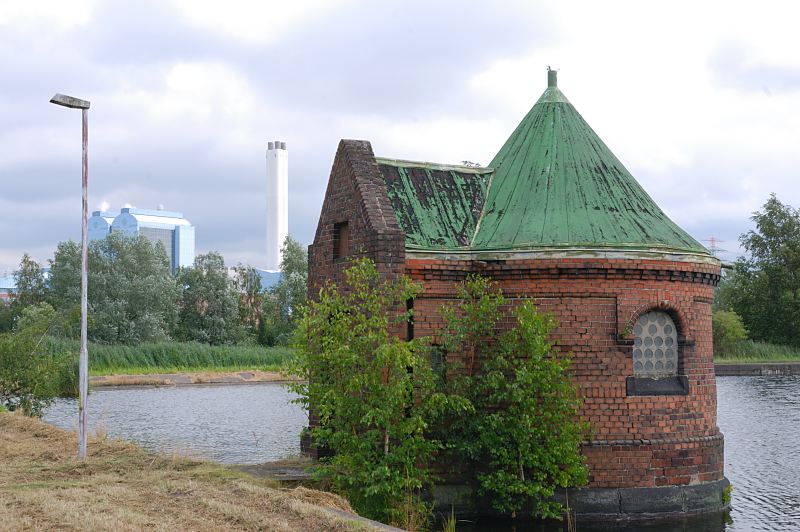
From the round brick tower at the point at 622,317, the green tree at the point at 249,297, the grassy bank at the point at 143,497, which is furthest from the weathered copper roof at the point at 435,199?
the green tree at the point at 249,297

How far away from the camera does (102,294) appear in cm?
6538

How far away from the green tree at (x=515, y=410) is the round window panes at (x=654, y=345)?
139cm

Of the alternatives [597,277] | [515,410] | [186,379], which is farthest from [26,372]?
[186,379]

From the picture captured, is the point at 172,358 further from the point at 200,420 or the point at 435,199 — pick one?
the point at 435,199

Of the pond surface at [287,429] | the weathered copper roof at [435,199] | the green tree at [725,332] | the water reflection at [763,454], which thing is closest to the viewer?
the weathered copper roof at [435,199]

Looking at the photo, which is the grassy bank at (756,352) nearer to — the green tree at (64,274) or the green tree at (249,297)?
the green tree at (249,297)

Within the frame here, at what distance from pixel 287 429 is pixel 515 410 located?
50.5 feet

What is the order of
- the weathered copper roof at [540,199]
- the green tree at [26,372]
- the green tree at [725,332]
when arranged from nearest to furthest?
the weathered copper roof at [540,199] → the green tree at [26,372] → the green tree at [725,332]

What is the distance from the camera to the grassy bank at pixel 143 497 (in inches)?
408

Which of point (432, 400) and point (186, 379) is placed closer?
point (432, 400)

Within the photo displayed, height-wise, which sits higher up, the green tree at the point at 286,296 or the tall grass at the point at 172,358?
the green tree at the point at 286,296

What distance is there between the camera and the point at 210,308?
7194cm

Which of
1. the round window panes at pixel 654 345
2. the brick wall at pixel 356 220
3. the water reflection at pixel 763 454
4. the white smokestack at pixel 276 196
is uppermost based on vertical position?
the white smokestack at pixel 276 196

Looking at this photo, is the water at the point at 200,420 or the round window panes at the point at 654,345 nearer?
the round window panes at the point at 654,345
